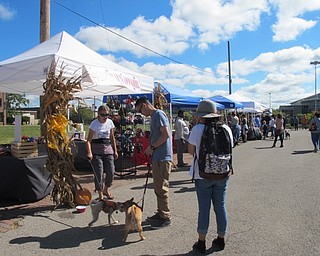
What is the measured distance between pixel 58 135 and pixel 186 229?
2764 mm

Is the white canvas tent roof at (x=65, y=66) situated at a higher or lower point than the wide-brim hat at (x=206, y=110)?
higher

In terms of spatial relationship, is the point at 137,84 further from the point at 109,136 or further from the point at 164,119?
the point at 164,119

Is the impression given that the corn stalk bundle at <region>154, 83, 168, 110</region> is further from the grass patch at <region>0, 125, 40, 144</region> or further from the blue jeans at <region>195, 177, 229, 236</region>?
the grass patch at <region>0, 125, 40, 144</region>

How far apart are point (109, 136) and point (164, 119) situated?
1922 millimetres

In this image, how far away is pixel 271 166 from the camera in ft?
35.1

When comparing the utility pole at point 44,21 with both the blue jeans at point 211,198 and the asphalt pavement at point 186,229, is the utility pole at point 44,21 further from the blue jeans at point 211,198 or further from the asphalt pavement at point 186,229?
the blue jeans at point 211,198

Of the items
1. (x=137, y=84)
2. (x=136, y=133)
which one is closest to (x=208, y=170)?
(x=137, y=84)

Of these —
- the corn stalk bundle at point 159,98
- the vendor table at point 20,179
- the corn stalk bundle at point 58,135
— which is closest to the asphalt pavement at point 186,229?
the corn stalk bundle at point 58,135

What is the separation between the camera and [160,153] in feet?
15.6

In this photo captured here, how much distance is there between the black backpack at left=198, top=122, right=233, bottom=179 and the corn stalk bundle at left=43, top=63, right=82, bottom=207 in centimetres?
304

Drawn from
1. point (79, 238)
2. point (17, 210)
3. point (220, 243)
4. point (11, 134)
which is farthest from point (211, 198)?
point (11, 134)

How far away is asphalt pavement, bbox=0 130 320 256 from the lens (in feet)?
13.3

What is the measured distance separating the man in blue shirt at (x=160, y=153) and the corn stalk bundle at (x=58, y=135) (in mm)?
1738

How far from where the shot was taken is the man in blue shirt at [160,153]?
15.4 ft
